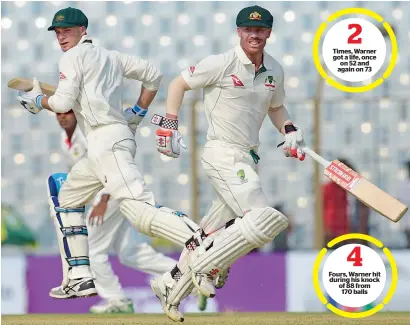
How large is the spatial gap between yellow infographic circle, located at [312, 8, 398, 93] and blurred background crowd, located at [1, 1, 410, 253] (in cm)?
8

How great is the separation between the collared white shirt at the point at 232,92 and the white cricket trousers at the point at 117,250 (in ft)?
7.41

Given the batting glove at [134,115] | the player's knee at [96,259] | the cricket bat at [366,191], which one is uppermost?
the batting glove at [134,115]

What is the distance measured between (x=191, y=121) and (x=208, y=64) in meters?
3.57

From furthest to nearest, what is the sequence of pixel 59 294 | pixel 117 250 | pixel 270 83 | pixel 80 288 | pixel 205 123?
pixel 205 123 < pixel 117 250 < pixel 59 294 < pixel 80 288 < pixel 270 83

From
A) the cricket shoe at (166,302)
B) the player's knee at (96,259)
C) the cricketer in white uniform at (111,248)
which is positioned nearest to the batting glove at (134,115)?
the cricket shoe at (166,302)

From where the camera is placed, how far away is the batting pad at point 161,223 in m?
7.58

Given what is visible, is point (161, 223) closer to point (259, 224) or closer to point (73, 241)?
point (259, 224)

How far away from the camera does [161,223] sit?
7.58 meters

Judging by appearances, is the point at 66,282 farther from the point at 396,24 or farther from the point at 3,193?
the point at 396,24

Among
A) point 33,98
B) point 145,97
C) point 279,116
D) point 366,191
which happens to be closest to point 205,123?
point 145,97

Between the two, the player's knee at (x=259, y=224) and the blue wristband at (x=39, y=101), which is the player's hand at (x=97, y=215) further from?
the player's knee at (x=259, y=224)

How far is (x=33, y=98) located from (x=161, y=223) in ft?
3.73

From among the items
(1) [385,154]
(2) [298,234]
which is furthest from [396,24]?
(2) [298,234]

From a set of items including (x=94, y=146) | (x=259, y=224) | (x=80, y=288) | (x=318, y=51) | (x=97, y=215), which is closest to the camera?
(x=259, y=224)
